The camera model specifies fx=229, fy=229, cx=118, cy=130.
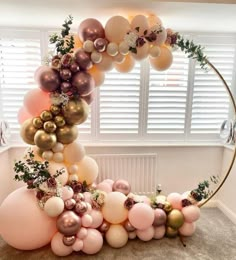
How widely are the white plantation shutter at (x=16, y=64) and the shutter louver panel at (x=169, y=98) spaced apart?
136 cm

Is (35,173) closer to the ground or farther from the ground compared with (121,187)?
farther from the ground

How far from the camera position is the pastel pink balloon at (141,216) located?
2035 millimetres

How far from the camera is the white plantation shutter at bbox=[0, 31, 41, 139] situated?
252 cm

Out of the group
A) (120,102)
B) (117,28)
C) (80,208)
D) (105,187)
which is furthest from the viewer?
(120,102)

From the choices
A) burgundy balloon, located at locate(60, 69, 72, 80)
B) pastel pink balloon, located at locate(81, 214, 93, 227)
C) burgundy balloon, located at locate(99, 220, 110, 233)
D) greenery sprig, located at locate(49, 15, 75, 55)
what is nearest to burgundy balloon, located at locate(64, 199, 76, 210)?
pastel pink balloon, located at locate(81, 214, 93, 227)

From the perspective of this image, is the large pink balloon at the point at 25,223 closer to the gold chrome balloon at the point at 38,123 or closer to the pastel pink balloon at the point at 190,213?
the gold chrome balloon at the point at 38,123

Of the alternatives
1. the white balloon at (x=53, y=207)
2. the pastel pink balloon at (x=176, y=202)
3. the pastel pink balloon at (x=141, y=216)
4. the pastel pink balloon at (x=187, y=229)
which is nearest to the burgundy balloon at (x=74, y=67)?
the white balloon at (x=53, y=207)

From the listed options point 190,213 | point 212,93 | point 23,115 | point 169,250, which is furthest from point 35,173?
point 212,93

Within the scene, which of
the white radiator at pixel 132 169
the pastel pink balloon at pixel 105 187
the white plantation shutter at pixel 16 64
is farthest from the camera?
the white radiator at pixel 132 169

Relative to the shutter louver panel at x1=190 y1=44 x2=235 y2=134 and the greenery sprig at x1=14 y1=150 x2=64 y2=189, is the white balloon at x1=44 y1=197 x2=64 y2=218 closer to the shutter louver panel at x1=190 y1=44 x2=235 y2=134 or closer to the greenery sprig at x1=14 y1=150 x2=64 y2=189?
the greenery sprig at x1=14 y1=150 x2=64 y2=189

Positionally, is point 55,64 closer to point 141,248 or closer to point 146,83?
point 146,83

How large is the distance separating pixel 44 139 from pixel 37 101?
0.34m

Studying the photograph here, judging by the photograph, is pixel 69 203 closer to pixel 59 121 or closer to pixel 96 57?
pixel 59 121

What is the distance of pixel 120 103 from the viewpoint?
270cm
